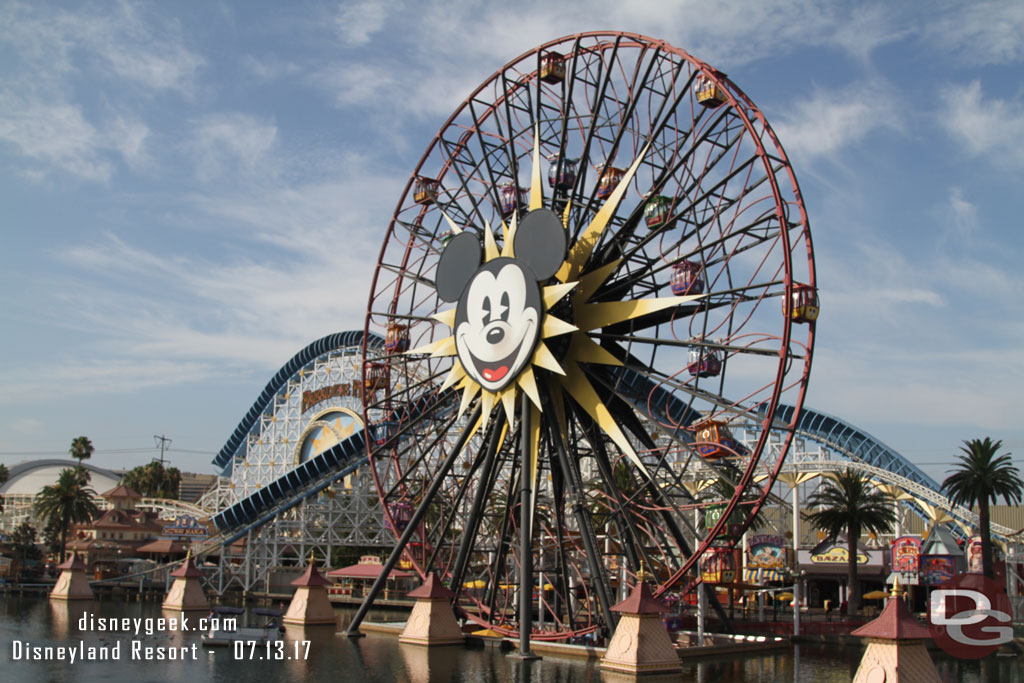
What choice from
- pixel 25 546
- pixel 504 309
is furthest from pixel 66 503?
pixel 504 309

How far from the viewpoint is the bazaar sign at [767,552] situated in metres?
41.7

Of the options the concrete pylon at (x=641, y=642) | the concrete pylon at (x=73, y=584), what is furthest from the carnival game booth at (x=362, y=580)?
the concrete pylon at (x=641, y=642)

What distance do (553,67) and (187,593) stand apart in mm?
32156

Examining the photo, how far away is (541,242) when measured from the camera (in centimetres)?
3331

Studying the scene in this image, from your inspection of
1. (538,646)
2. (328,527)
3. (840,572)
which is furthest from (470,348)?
(328,527)

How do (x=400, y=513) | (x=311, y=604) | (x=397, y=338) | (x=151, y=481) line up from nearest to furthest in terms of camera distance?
(x=400, y=513), (x=311, y=604), (x=397, y=338), (x=151, y=481)

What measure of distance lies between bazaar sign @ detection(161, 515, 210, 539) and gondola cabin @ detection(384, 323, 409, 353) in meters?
39.9

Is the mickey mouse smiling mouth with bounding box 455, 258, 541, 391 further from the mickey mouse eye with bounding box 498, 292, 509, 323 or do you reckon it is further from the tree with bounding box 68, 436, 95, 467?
the tree with bounding box 68, 436, 95, 467

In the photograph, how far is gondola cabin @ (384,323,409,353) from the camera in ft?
144

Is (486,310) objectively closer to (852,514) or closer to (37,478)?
(852,514)

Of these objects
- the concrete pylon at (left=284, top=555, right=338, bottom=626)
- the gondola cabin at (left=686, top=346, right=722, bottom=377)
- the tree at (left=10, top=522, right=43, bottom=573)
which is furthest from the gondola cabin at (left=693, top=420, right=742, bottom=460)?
the tree at (left=10, top=522, right=43, bottom=573)

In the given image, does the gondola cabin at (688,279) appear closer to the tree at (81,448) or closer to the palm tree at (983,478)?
the palm tree at (983,478)

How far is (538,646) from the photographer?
3331cm

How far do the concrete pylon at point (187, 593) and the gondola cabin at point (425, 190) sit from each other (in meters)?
22.9
